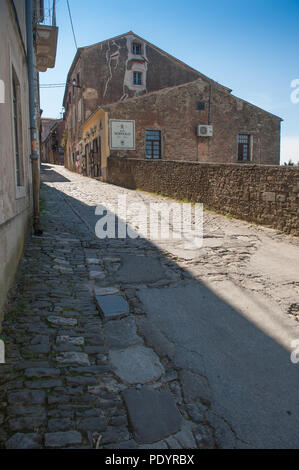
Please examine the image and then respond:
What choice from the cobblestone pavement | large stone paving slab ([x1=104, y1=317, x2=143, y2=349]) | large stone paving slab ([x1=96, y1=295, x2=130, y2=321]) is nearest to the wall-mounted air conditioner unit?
the cobblestone pavement

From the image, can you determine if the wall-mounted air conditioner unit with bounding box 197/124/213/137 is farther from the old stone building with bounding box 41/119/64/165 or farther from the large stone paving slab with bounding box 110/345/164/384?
the old stone building with bounding box 41/119/64/165

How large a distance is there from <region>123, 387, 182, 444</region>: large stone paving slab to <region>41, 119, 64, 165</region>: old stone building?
130ft

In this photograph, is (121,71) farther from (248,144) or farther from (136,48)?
(248,144)

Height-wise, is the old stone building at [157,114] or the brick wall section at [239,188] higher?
the old stone building at [157,114]

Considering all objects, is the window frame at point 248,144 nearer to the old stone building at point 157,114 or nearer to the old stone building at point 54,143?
the old stone building at point 157,114

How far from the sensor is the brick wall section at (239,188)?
22.9ft

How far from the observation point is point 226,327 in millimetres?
3361

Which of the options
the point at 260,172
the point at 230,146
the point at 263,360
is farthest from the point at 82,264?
the point at 230,146

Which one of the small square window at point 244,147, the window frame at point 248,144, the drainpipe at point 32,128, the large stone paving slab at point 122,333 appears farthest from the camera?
the small square window at point 244,147

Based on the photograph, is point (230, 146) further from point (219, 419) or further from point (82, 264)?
point (219, 419)

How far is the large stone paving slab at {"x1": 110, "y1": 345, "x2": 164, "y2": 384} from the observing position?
254 centimetres

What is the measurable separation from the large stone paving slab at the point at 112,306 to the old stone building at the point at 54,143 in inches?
1500

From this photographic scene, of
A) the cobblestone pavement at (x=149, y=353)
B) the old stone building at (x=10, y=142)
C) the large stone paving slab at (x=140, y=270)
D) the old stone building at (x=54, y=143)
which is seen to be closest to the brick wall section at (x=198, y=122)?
the old stone building at (x=10, y=142)
